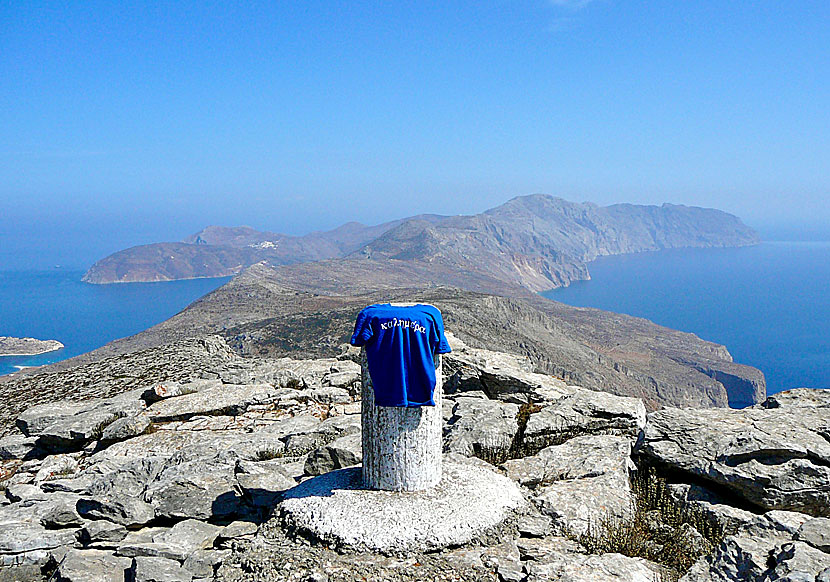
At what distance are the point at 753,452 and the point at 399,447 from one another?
6005 mm

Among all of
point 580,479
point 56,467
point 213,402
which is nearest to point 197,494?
point 56,467

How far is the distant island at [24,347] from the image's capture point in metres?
156

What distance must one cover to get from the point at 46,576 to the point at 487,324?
7519 centimetres

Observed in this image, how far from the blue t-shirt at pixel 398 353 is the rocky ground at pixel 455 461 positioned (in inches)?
90.1

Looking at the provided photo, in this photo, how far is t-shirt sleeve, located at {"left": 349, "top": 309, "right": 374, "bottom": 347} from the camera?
9375 mm

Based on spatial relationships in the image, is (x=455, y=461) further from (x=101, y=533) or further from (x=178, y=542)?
(x=101, y=533)

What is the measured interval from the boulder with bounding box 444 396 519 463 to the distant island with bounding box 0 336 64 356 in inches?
6878

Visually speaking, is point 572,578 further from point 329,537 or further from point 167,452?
point 167,452

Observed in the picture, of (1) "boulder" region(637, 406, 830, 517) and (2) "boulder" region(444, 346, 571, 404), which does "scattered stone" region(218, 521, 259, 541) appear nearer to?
(1) "boulder" region(637, 406, 830, 517)

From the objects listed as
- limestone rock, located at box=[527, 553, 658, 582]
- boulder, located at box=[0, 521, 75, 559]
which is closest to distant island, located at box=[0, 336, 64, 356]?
boulder, located at box=[0, 521, 75, 559]

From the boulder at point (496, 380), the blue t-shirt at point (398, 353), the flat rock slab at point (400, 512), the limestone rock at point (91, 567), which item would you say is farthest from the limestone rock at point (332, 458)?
the boulder at point (496, 380)

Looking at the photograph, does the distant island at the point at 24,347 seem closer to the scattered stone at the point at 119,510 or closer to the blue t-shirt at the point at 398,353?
the scattered stone at the point at 119,510

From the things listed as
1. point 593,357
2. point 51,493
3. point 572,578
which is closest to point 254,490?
point 51,493

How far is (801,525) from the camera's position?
26.7 feet
